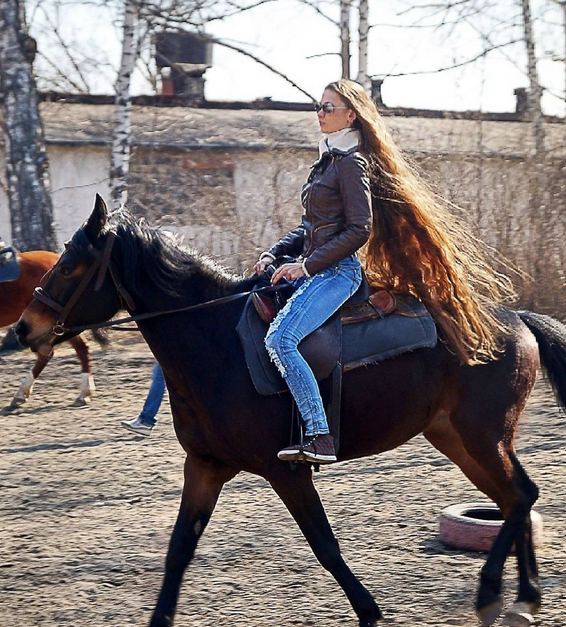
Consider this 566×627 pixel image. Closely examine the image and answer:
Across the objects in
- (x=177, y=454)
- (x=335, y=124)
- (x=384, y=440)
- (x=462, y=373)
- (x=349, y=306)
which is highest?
(x=335, y=124)

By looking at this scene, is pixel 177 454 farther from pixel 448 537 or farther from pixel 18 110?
pixel 18 110

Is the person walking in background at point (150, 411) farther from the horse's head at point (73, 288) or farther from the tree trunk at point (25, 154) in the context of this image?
the tree trunk at point (25, 154)

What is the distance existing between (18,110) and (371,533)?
9.95 metres

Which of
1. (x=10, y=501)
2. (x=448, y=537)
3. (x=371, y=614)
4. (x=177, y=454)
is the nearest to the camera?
(x=371, y=614)

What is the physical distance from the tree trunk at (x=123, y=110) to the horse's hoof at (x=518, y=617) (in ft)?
35.2

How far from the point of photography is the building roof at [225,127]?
18828 mm

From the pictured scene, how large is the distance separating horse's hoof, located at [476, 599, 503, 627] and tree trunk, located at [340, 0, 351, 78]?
15.0 metres

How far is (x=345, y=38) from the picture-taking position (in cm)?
1861

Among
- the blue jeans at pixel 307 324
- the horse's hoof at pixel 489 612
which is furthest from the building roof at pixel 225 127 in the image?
the horse's hoof at pixel 489 612

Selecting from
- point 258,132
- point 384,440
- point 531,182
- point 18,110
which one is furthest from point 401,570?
point 258,132

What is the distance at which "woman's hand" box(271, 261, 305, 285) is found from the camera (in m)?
4.42

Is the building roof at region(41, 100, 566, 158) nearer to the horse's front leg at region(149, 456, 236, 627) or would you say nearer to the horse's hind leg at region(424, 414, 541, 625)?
the horse's hind leg at region(424, 414, 541, 625)

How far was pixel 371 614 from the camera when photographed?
429 cm

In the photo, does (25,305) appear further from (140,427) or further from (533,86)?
(533,86)
